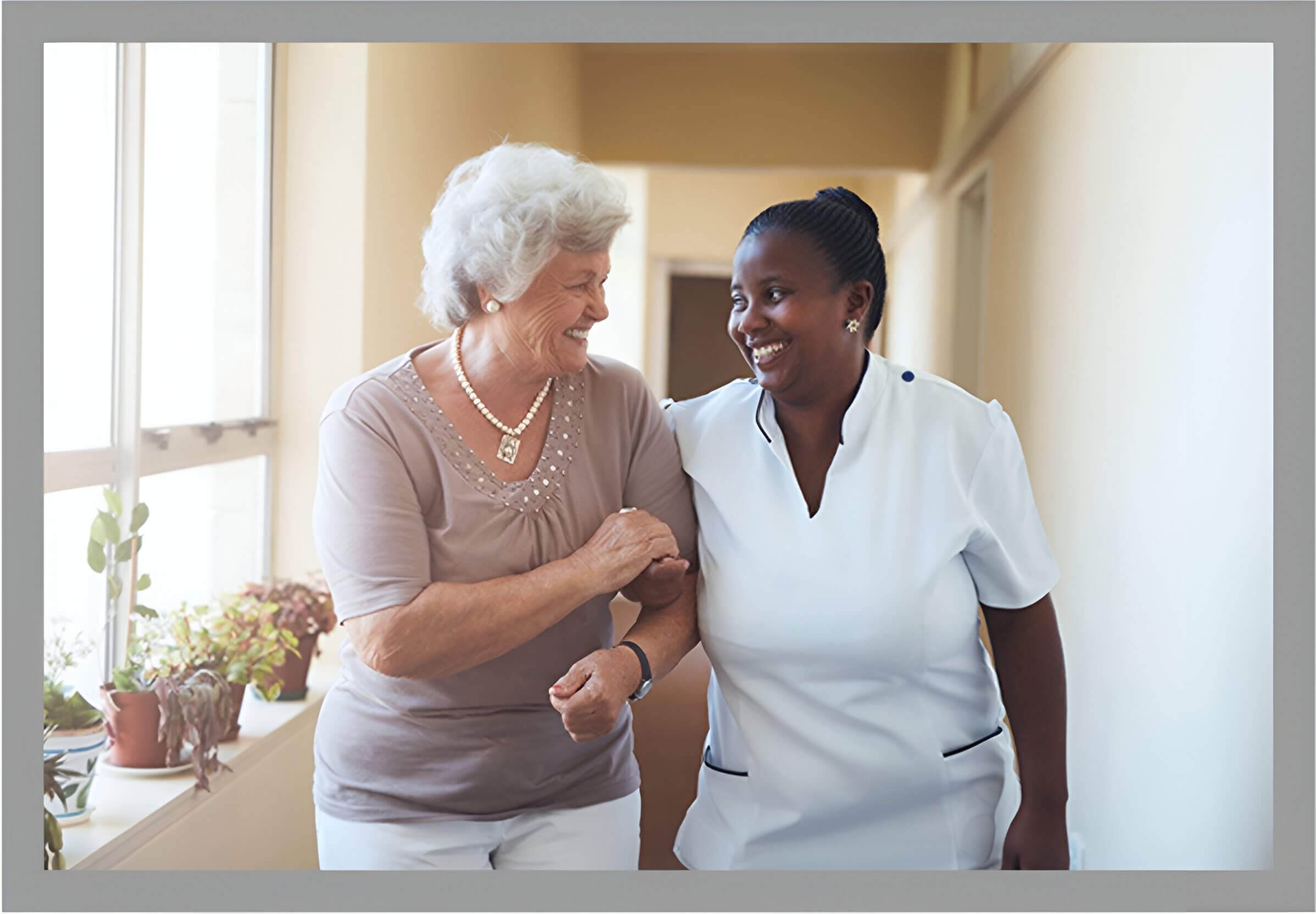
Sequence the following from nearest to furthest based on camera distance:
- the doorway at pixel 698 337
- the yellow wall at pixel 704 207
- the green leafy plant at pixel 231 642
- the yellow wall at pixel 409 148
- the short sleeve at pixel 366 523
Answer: the short sleeve at pixel 366 523 → the green leafy plant at pixel 231 642 → the yellow wall at pixel 409 148 → the yellow wall at pixel 704 207 → the doorway at pixel 698 337

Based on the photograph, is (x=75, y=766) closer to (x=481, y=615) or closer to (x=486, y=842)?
(x=486, y=842)

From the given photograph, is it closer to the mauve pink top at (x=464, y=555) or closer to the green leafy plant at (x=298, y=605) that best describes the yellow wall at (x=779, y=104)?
the green leafy plant at (x=298, y=605)

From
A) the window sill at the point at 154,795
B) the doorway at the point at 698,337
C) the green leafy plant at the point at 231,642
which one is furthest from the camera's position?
the doorway at the point at 698,337

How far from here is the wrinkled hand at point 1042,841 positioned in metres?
1.23

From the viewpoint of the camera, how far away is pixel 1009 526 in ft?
3.95

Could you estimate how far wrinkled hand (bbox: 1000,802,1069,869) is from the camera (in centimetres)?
123

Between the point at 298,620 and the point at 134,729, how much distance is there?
1.83 feet

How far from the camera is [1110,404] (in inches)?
Answer: 79.7

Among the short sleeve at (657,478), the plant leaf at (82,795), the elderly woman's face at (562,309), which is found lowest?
the plant leaf at (82,795)

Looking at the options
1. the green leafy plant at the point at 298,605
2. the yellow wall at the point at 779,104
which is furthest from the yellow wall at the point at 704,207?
the green leafy plant at the point at 298,605

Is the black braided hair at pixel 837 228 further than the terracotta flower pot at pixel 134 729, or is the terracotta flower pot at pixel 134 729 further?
the terracotta flower pot at pixel 134 729

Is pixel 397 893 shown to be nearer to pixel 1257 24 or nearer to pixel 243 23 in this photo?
pixel 243 23

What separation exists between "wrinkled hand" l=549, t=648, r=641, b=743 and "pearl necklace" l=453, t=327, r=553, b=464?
23 cm

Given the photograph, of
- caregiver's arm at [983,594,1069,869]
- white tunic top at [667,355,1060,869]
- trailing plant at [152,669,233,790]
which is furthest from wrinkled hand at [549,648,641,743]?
trailing plant at [152,669,233,790]
